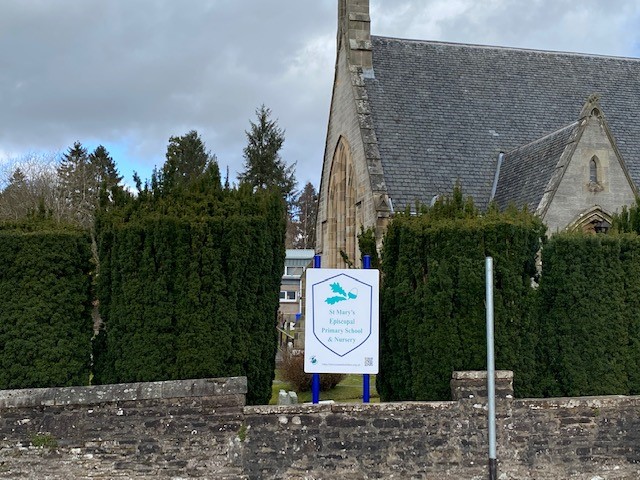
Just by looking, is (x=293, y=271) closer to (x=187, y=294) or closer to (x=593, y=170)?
(x=593, y=170)

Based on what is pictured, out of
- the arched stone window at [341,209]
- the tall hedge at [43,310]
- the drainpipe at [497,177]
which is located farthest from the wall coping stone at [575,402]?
the arched stone window at [341,209]

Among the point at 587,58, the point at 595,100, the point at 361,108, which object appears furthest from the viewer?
the point at 587,58

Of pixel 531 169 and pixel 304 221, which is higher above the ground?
pixel 304 221

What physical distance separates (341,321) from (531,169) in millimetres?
10940

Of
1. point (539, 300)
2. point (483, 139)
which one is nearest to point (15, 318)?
point (539, 300)

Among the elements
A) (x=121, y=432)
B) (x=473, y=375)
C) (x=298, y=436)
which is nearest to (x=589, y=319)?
(x=473, y=375)

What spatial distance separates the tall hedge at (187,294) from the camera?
27.1ft

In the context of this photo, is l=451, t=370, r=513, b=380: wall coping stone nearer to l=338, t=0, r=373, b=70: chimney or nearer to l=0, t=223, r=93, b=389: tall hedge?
l=0, t=223, r=93, b=389: tall hedge

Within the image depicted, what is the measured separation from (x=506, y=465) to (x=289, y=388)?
28.1 ft

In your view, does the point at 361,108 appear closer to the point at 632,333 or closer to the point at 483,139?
the point at 483,139

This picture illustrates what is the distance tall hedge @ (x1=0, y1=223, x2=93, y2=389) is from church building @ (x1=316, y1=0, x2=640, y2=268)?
9.89 meters

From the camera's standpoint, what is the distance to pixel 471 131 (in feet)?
67.3

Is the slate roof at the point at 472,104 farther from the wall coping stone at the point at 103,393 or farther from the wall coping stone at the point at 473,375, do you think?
the wall coping stone at the point at 103,393

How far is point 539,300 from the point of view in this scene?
30.6ft
